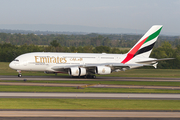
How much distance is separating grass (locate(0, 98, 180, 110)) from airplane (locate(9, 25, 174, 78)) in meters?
21.8

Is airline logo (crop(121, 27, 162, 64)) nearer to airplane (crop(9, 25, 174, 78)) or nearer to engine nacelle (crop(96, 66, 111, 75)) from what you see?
airplane (crop(9, 25, 174, 78))

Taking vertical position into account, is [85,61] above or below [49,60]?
below

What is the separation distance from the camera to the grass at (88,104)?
940 inches

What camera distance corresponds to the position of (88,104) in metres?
25.4

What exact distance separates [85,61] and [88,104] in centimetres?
2733

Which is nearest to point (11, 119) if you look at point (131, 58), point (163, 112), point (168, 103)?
point (163, 112)

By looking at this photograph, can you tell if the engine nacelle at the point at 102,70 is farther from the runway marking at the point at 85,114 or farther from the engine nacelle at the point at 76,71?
the runway marking at the point at 85,114

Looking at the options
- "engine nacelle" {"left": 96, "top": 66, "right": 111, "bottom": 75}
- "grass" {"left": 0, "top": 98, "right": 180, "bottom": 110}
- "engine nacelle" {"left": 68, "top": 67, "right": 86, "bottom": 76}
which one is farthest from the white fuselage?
"grass" {"left": 0, "top": 98, "right": 180, "bottom": 110}

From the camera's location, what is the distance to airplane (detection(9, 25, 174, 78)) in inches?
1934

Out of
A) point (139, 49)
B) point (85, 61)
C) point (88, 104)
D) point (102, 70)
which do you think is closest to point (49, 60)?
point (85, 61)

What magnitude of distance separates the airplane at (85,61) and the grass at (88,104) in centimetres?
2177

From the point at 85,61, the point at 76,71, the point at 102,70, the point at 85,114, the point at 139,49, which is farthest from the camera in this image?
the point at 139,49

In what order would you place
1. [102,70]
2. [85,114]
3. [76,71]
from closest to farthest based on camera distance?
[85,114]
[76,71]
[102,70]

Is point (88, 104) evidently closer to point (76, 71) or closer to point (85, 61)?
point (76, 71)
